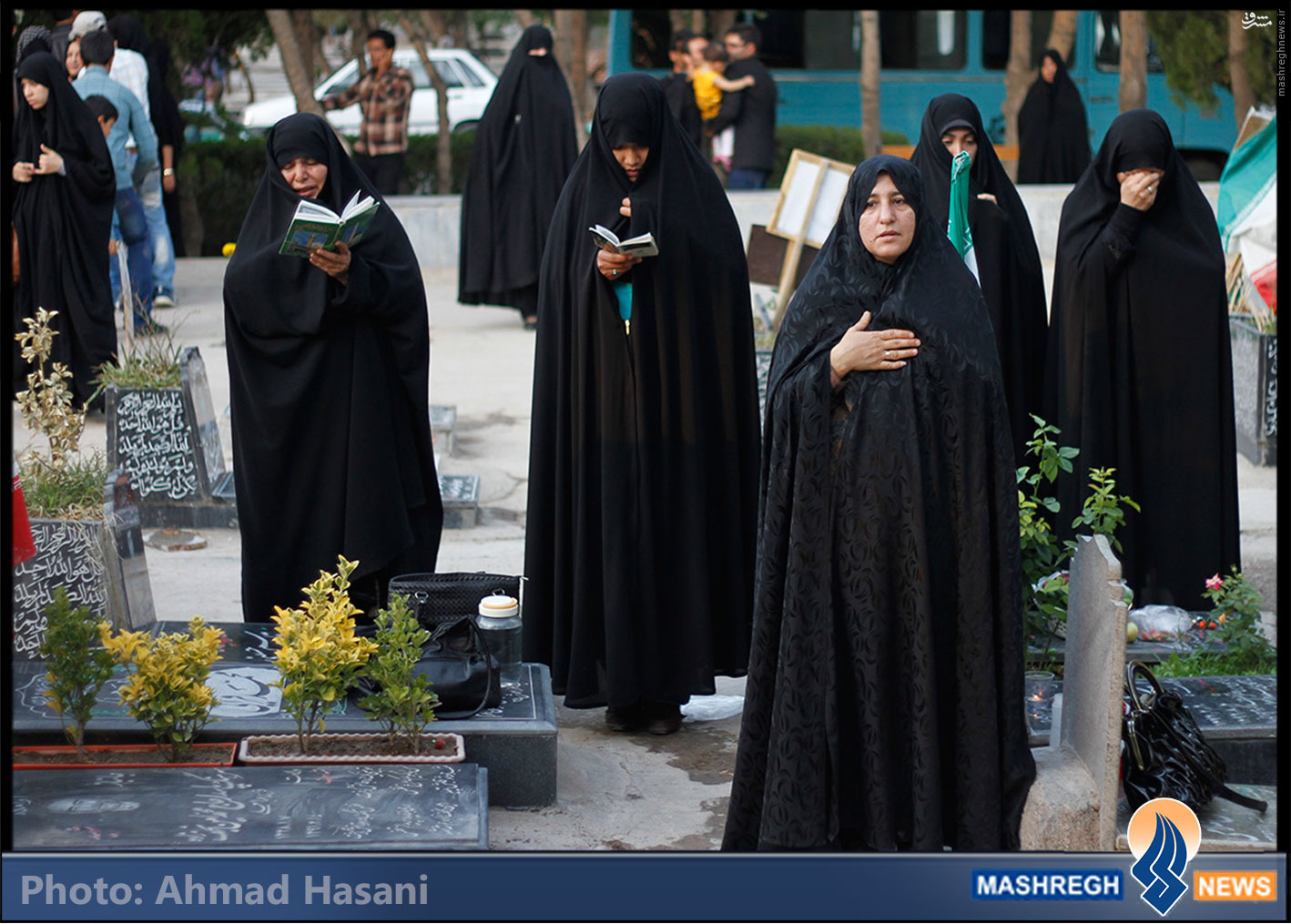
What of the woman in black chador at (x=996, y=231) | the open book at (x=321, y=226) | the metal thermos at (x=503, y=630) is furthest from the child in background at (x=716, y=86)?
the metal thermos at (x=503, y=630)

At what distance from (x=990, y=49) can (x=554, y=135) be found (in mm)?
7496

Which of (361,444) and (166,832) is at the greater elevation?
(361,444)

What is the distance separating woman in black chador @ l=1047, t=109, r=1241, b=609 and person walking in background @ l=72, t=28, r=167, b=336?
5.32 m

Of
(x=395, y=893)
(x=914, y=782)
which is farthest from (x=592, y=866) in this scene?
(x=914, y=782)

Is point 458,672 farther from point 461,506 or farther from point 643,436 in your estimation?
point 461,506

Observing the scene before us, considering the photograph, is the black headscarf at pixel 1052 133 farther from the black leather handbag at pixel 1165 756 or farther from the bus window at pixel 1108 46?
the black leather handbag at pixel 1165 756

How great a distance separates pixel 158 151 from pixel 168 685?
7923 millimetres

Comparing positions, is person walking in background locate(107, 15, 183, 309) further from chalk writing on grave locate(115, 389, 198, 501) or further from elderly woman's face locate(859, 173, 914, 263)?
elderly woman's face locate(859, 173, 914, 263)

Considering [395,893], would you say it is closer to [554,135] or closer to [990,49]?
[554,135]

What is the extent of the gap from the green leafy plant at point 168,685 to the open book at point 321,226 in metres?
1.15

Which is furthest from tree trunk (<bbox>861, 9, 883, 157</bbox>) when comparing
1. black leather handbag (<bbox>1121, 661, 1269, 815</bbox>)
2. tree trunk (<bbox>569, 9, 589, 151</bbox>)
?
black leather handbag (<bbox>1121, 661, 1269, 815</bbox>)

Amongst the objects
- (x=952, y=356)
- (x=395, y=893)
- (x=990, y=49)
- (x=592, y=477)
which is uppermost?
(x=990, y=49)

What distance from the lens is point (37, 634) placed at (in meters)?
4.91

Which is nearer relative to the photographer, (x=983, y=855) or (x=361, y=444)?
(x=983, y=855)
